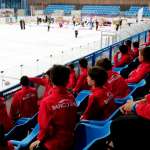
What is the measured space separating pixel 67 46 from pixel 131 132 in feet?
49.4

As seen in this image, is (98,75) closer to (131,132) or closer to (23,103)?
(131,132)

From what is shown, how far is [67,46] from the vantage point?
17297 millimetres

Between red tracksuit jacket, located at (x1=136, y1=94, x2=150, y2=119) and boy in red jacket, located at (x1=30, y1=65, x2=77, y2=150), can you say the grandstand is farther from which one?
red tracksuit jacket, located at (x1=136, y1=94, x2=150, y2=119)

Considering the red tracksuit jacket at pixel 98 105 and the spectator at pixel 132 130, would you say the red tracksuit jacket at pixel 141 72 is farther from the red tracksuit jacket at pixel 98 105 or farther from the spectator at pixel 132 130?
the spectator at pixel 132 130

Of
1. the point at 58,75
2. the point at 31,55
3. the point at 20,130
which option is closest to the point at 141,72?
the point at 20,130

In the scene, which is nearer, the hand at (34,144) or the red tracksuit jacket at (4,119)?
the hand at (34,144)

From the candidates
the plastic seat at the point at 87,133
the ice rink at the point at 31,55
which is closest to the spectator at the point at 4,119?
the plastic seat at the point at 87,133

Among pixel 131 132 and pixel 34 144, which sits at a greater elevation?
pixel 131 132

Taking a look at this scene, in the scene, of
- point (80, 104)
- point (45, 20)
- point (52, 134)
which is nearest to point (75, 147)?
point (52, 134)

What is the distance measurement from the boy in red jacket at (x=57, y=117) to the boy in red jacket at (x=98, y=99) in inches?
15.1

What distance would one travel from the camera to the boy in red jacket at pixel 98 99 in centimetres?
310

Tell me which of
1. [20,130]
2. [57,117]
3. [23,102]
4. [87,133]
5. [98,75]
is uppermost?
[98,75]

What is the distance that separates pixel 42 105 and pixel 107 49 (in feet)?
24.0

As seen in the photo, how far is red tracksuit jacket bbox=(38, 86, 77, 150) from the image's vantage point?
8.59 ft
